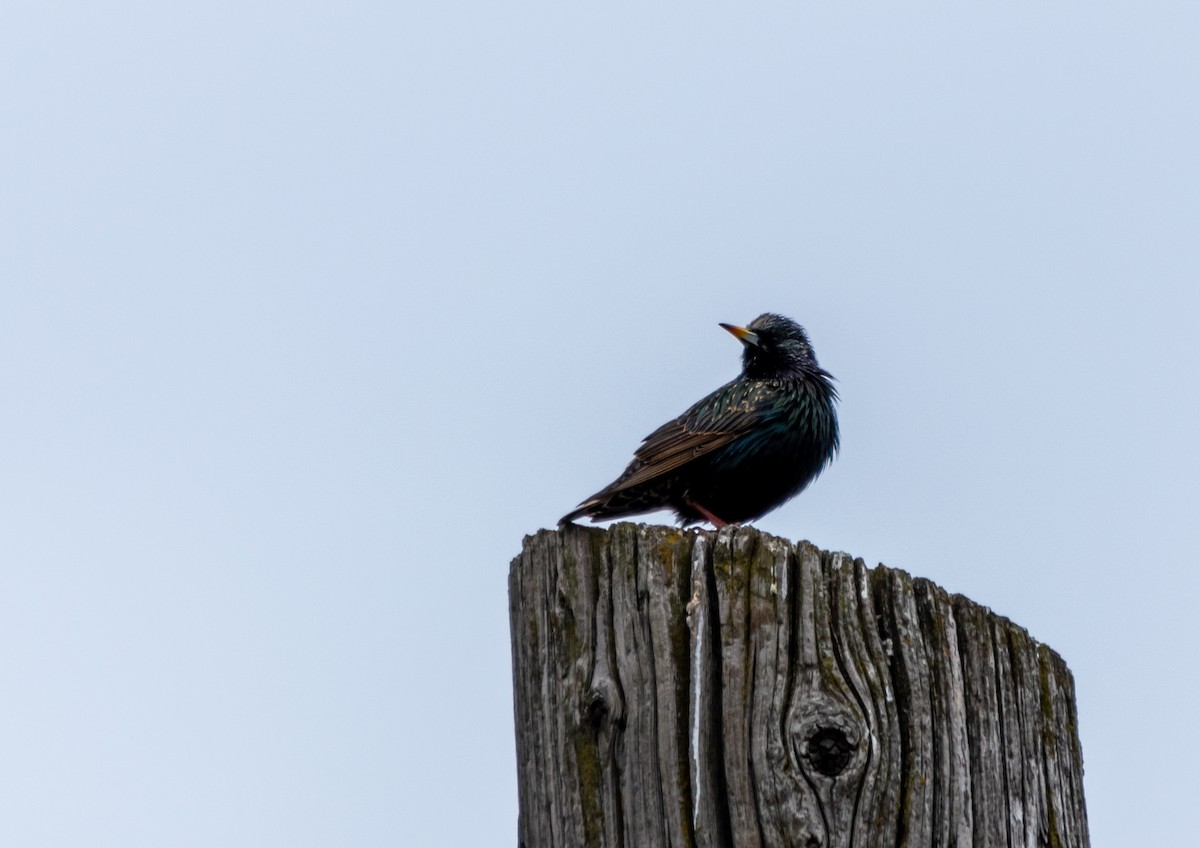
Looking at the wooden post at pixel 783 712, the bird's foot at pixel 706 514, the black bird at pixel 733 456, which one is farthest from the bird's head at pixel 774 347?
the wooden post at pixel 783 712

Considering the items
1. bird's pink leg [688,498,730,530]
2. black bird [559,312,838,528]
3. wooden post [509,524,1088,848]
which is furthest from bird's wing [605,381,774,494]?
wooden post [509,524,1088,848]

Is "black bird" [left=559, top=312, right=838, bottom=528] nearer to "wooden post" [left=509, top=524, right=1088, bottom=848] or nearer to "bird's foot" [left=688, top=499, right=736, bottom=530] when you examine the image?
"bird's foot" [left=688, top=499, right=736, bottom=530]

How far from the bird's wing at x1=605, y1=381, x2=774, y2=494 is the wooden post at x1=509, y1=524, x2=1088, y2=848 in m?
3.37

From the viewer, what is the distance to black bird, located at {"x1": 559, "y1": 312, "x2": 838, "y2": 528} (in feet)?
21.7

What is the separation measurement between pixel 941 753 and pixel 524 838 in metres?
0.85

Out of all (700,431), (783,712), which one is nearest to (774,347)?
(700,431)

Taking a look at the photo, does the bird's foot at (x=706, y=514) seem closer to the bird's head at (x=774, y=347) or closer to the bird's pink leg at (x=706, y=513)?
the bird's pink leg at (x=706, y=513)

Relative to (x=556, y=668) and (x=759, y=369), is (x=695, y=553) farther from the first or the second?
(x=759, y=369)

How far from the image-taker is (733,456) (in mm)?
6703

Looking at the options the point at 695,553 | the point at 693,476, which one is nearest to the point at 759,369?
the point at 693,476

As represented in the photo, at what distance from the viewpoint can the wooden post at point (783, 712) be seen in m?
2.66

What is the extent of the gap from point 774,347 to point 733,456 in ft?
4.08

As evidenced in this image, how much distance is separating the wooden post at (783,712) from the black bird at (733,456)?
3364 mm

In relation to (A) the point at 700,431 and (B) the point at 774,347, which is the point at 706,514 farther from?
(B) the point at 774,347
